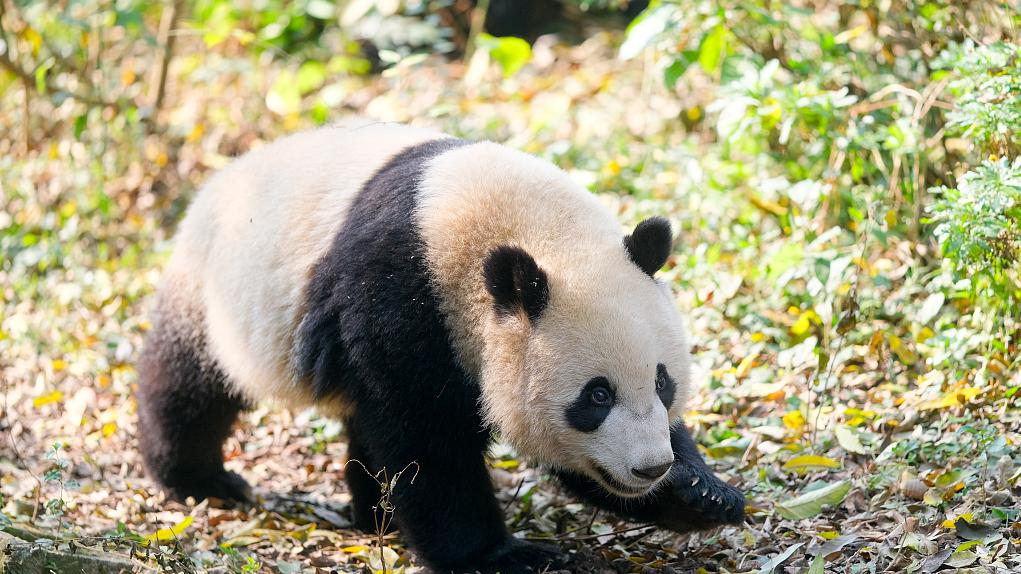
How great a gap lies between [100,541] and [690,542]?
251 centimetres

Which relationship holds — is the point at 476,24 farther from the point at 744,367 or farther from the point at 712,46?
the point at 744,367

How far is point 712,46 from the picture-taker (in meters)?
6.54

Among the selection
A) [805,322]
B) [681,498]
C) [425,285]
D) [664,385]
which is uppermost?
[425,285]

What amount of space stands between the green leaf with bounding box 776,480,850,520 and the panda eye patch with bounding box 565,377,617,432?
1201mm

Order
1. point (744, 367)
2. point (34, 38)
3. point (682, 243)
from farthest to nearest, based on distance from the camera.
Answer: point (34, 38), point (682, 243), point (744, 367)

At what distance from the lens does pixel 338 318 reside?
4.34 m

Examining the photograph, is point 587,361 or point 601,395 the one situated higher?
point 587,361

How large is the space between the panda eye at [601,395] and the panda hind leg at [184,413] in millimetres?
2184

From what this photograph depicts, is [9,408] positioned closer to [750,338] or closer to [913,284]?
[750,338]

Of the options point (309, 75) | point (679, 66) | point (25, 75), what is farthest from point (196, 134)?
point (679, 66)

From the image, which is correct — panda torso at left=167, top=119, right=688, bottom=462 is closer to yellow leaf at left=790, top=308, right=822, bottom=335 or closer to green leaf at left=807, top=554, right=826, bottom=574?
green leaf at left=807, top=554, right=826, bottom=574

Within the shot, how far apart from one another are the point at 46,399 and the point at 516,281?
4388mm

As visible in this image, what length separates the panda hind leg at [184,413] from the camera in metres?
5.33

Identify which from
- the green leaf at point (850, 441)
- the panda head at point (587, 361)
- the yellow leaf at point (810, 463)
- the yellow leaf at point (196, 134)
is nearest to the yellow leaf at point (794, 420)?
the green leaf at point (850, 441)
